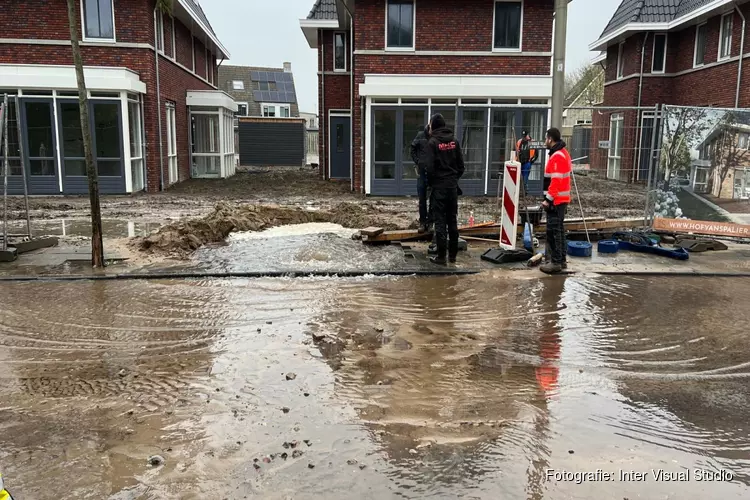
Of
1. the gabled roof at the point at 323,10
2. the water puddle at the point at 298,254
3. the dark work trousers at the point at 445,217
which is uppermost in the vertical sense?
the gabled roof at the point at 323,10

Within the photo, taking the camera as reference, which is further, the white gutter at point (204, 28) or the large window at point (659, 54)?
the large window at point (659, 54)

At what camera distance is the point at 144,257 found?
913 cm

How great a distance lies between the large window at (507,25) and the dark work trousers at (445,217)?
1210cm

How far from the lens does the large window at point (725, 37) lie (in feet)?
66.0

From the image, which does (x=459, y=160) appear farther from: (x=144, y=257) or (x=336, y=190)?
(x=336, y=190)

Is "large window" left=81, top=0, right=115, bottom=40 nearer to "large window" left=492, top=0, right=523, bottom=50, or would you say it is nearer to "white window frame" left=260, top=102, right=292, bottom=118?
"large window" left=492, top=0, right=523, bottom=50

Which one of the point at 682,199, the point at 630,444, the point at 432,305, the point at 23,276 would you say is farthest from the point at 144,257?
the point at 682,199

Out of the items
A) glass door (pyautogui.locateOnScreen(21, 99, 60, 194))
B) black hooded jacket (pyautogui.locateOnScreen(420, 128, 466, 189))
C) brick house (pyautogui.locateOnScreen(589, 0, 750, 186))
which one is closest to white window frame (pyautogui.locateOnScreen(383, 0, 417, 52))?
brick house (pyautogui.locateOnScreen(589, 0, 750, 186))

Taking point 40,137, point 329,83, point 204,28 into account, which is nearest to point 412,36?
point 329,83

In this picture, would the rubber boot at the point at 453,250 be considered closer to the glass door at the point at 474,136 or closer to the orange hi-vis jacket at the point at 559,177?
the orange hi-vis jacket at the point at 559,177

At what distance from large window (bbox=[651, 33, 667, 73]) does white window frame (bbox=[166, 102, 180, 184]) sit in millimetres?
18060

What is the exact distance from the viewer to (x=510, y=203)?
9.14m

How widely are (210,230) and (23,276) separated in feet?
10.7

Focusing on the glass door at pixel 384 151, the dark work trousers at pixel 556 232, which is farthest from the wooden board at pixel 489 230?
the glass door at pixel 384 151
